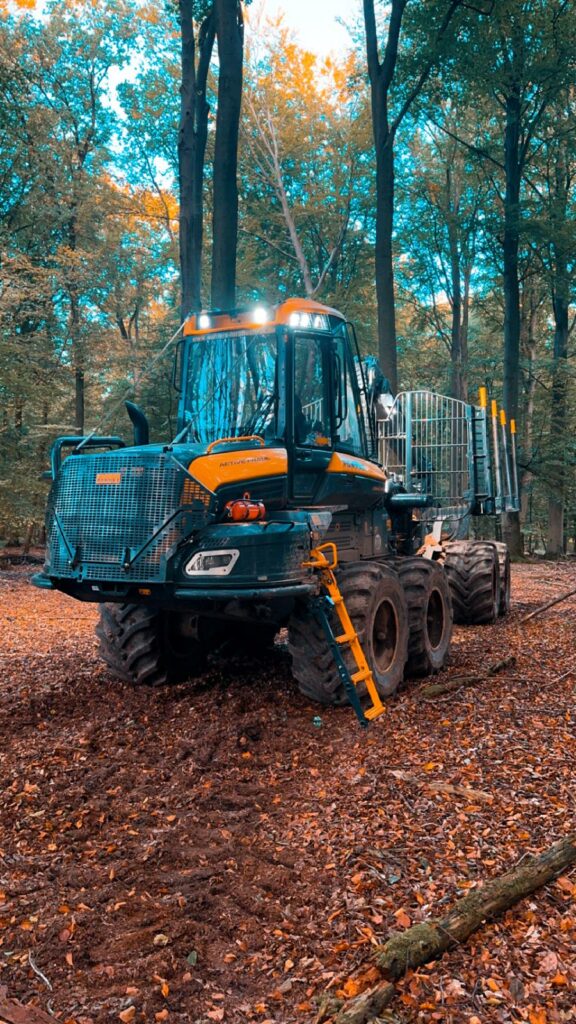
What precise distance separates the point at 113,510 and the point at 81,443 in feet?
2.96

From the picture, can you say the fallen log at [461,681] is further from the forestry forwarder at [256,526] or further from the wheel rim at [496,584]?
the wheel rim at [496,584]

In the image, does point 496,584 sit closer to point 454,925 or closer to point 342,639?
point 342,639

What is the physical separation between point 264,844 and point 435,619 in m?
4.13

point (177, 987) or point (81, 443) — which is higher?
point (81, 443)

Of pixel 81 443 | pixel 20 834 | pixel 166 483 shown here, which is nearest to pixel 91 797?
pixel 20 834

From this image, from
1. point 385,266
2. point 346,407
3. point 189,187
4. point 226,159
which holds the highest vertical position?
point 226,159

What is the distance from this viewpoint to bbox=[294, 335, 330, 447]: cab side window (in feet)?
19.4

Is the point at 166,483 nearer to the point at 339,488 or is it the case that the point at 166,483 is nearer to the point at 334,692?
the point at 339,488

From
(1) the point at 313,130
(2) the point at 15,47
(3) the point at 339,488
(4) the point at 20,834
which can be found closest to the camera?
(4) the point at 20,834

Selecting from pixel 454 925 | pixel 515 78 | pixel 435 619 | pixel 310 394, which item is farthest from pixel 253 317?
pixel 515 78

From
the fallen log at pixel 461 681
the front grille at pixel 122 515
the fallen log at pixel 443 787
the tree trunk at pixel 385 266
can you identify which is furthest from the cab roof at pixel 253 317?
the tree trunk at pixel 385 266

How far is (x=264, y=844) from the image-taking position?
371 centimetres

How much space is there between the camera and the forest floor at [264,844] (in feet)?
8.57

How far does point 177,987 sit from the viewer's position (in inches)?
104
